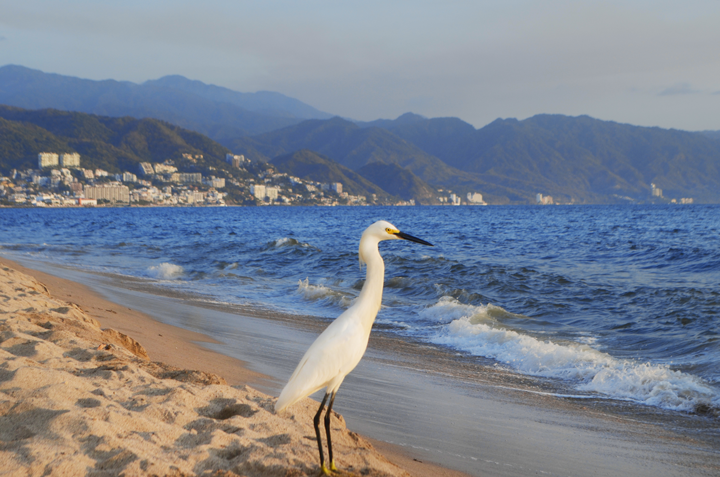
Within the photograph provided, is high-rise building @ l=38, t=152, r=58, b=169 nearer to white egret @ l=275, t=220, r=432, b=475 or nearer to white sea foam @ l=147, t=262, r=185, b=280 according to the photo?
white sea foam @ l=147, t=262, r=185, b=280

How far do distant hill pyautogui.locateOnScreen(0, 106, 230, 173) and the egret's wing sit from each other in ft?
439

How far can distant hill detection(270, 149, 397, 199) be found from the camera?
158m

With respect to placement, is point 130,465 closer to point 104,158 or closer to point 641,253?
point 641,253

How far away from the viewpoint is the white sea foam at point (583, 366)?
19.0 ft

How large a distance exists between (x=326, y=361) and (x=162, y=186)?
131 m

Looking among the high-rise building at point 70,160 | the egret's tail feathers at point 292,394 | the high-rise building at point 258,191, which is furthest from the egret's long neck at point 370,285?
the high-rise building at point 70,160

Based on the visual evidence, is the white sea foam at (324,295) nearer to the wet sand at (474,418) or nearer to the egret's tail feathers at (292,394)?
the wet sand at (474,418)

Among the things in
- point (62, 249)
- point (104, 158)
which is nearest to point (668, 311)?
point (62, 249)

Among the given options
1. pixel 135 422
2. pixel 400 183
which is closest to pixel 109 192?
pixel 400 183

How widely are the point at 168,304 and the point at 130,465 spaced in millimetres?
9107

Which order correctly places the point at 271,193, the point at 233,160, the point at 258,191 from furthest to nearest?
the point at 233,160
the point at 271,193
the point at 258,191

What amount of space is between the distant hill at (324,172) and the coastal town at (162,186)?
20.7ft

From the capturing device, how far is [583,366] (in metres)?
6.98

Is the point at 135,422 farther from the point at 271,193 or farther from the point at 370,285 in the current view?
the point at 271,193
